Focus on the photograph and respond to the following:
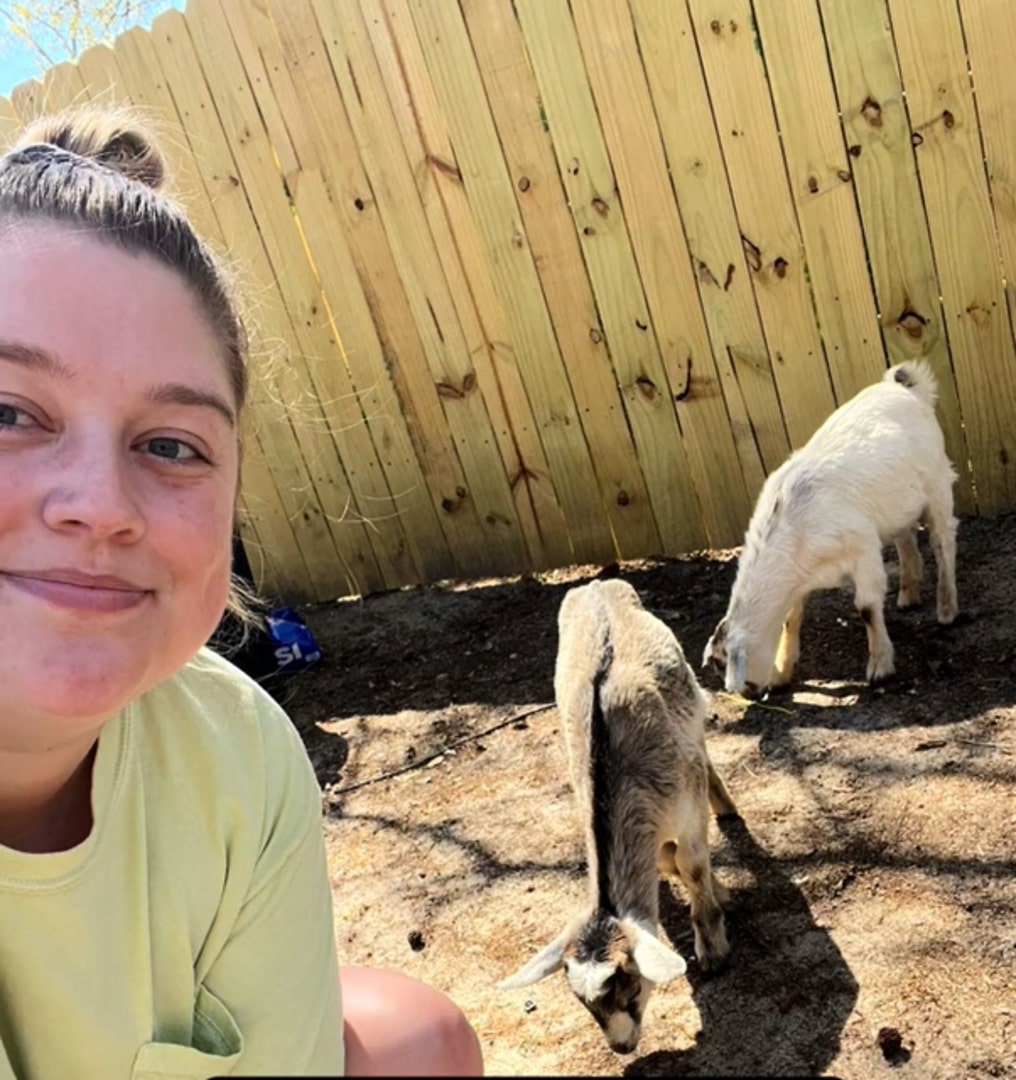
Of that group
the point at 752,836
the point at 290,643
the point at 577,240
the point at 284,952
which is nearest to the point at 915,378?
the point at 577,240

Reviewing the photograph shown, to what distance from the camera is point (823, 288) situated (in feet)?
15.9

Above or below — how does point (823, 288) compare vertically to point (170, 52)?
below

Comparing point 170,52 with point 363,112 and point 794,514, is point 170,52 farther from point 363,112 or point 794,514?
point 794,514

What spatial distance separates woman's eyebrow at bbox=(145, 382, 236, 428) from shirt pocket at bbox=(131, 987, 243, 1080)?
948mm

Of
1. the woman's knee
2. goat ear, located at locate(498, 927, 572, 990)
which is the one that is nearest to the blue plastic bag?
goat ear, located at locate(498, 927, 572, 990)

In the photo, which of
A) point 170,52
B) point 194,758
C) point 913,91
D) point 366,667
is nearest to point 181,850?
point 194,758

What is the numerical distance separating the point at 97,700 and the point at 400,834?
2.87m

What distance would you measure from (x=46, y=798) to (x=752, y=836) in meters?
2.55

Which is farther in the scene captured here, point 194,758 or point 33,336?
point 194,758

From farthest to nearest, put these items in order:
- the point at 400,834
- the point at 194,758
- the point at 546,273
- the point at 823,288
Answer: the point at 546,273
the point at 823,288
the point at 400,834
the point at 194,758

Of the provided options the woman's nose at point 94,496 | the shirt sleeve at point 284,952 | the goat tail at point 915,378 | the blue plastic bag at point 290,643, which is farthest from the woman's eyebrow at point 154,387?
the blue plastic bag at point 290,643

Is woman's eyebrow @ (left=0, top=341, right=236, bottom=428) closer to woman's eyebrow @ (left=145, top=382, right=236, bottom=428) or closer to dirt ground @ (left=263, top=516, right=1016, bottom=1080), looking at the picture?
woman's eyebrow @ (left=145, top=382, right=236, bottom=428)

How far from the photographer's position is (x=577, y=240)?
511cm

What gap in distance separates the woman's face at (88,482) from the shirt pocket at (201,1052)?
53 cm
